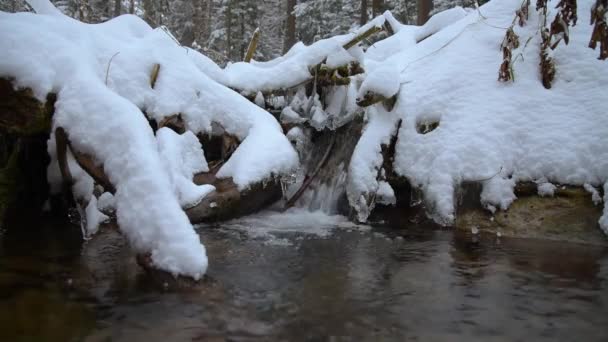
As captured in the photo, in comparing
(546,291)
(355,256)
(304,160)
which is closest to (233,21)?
(304,160)

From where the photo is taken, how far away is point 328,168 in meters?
6.32

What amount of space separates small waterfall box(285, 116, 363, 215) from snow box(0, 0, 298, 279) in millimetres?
848

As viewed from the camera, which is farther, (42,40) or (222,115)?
(222,115)

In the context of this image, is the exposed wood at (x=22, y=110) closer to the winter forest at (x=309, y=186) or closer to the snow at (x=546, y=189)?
the winter forest at (x=309, y=186)

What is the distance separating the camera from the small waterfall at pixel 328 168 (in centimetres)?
595

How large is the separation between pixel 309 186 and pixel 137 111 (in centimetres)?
→ 358

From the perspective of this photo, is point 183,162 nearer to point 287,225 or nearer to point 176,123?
point 176,123

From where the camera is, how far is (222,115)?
5684mm

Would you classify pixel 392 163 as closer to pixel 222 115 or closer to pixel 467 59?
pixel 467 59

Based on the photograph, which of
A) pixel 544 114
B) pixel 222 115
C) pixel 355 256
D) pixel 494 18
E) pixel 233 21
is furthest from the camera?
pixel 233 21

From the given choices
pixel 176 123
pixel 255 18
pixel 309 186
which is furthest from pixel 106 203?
pixel 255 18

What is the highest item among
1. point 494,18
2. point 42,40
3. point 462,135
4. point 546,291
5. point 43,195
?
point 494,18

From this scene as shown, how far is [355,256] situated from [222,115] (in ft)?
9.75

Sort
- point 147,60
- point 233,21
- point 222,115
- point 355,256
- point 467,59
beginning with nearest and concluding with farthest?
point 355,256, point 147,60, point 222,115, point 467,59, point 233,21
